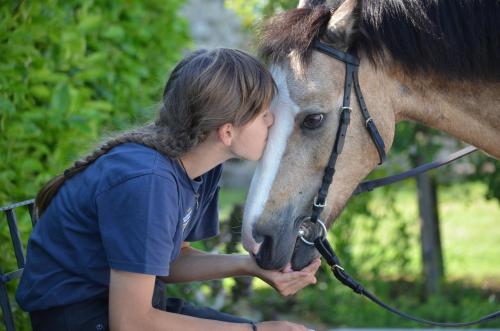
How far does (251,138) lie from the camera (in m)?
2.36

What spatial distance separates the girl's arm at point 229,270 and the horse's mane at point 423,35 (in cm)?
71

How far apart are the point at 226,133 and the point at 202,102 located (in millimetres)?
133

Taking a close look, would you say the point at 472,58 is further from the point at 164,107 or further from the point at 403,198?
the point at 403,198

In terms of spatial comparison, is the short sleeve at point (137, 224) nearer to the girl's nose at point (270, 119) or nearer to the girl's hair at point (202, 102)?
the girl's hair at point (202, 102)

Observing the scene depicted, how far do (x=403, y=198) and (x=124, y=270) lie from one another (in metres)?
7.37

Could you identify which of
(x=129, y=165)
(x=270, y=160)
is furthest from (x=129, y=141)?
(x=270, y=160)

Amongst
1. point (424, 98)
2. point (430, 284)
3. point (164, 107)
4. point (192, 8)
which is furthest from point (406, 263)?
point (192, 8)

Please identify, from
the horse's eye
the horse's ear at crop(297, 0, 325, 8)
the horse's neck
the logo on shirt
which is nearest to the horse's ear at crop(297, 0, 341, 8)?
the horse's ear at crop(297, 0, 325, 8)

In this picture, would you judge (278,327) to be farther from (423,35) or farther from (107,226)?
(423,35)

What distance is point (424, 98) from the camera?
8.73 ft

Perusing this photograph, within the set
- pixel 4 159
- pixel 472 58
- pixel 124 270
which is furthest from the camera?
pixel 4 159

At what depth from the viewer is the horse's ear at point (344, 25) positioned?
2539 mm

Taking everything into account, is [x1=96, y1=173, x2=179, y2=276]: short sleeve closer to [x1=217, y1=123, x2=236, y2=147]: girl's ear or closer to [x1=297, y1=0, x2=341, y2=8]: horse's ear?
[x1=217, y1=123, x2=236, y2=147]: girl's ear

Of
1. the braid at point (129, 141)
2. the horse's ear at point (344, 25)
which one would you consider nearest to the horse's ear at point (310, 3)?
the horse's ear at point (344, 25)
